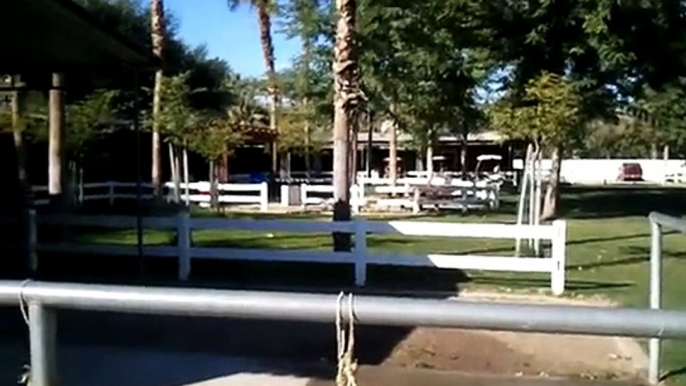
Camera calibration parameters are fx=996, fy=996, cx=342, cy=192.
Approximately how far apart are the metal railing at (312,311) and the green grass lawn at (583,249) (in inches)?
195

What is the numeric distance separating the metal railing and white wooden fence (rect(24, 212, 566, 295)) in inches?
429

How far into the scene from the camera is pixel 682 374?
A: 8258mm

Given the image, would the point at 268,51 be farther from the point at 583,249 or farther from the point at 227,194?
the point at 583,249

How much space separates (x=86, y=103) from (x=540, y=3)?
47.3ft

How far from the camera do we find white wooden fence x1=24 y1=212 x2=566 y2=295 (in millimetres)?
13289

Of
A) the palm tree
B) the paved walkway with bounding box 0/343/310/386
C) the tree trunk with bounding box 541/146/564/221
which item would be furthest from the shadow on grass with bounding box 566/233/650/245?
the palm tree

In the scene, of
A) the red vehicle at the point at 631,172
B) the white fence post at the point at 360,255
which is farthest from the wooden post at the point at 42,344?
the red vehicle at the point at 631,172

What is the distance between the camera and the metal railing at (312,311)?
2.26 metres

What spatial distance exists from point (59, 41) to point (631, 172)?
65.6 m

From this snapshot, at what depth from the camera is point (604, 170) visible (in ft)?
251

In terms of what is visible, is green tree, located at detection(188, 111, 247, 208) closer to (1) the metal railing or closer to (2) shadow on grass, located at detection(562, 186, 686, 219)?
(2) shadow on grass, located at detection(562, 186, 686, 219)

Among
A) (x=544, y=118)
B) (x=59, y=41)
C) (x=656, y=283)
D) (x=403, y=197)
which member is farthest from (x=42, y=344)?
(x=403, y=197)

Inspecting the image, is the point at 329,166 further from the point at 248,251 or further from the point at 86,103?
the point at 248,251

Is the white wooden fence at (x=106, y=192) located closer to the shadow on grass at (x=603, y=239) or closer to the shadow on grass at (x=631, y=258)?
the shadow on grass at (x=603, y=239)
